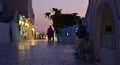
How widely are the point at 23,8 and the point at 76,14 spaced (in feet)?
72.2

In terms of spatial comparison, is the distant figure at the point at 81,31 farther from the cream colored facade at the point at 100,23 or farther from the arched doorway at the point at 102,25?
the arched doorway at the point at 102,25

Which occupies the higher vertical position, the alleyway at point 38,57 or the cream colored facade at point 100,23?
the cream colored facade at point 100,23


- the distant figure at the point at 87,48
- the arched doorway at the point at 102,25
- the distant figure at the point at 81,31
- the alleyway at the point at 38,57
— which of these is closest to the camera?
the alleyway at the point at 38,57

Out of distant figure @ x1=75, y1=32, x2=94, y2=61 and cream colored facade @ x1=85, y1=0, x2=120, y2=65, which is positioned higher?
cream colored facade @ x1=85, y1=0, x2=120, y2=65

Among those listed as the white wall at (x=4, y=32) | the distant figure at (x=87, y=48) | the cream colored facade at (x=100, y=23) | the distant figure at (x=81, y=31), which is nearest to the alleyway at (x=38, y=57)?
the distant figure at (x=87, y=48)

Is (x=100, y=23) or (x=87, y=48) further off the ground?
(x=100, y=23)

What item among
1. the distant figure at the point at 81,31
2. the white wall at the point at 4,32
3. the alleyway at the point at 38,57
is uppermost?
the white wall at the point at 4,32

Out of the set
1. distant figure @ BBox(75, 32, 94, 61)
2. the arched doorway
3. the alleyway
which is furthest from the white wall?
the arched doorway

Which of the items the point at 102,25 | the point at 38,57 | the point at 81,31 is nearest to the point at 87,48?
the point at 102,25

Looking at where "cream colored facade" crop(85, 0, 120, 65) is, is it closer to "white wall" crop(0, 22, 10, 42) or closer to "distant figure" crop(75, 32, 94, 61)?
"distant figure" crop(75, 32, 94, 61)

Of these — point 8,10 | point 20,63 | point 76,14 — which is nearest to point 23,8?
point 8,10

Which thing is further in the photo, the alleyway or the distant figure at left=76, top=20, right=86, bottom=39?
the distant figure at left=76, top=20, right=86, bottom=39

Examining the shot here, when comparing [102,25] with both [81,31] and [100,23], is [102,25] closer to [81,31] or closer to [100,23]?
[100,23]

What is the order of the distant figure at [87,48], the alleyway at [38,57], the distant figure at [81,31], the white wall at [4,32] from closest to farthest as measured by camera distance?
the alleyway at [38,57]
the distant figure at [87,48]
the distant figure at [81,31]
the white wall at [4,32]
